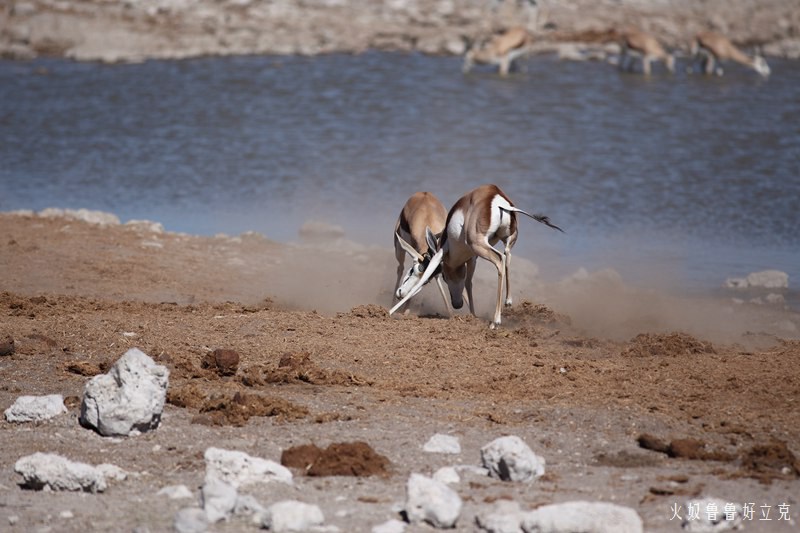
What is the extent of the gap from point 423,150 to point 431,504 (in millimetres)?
16772

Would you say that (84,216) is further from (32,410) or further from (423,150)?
(32,410)

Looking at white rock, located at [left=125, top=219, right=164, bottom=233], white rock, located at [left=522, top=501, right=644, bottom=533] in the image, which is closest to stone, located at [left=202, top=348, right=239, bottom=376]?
white rock, located at [left=522, top=501, right=644, bottom=533]

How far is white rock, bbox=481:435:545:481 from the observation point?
23.4 ft

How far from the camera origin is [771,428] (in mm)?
8188

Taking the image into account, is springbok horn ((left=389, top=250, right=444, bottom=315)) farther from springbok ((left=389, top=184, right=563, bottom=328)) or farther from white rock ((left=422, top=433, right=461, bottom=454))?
white rock ((left=422, top=433, right=461, bottom=454))

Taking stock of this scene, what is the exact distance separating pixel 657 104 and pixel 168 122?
35.5ft

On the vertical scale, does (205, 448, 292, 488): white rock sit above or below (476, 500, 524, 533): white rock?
below

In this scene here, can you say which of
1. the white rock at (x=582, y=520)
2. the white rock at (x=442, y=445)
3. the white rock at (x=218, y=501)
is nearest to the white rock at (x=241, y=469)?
the white rock at (x=218, y=501)

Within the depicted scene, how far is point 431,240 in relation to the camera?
12594 millimetres

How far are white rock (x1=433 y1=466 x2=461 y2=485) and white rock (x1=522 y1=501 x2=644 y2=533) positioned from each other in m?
0.90

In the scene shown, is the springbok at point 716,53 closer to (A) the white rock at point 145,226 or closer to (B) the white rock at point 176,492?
(A) the white rock at point 145,226

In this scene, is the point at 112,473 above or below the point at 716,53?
below

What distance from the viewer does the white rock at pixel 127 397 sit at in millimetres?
7957

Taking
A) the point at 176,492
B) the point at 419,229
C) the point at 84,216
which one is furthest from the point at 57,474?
the point at 84,216
